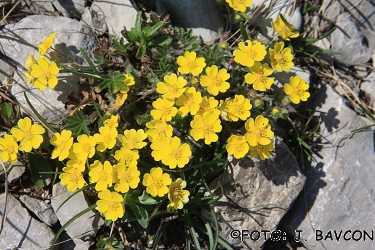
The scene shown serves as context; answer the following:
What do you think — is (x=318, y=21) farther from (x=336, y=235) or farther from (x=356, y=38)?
(x=336, y=235)

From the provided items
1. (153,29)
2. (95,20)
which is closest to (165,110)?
(153,29)

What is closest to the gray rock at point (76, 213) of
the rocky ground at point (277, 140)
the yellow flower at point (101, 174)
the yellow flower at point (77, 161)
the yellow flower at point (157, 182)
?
the rocky ground at point (277, 140)

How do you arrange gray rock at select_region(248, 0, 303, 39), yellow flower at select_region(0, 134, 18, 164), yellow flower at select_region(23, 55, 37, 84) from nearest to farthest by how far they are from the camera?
yellow flower at select_region(0, 134, 18, 164) → yellow flower at select_region(23, 55, 37, 84) → gray rock at select_region(248, 0, 303, 39)

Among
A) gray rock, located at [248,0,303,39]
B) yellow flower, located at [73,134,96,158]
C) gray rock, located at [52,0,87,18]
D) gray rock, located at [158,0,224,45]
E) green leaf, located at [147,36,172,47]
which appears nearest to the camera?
yellow flower, located at [73,134,96,158]

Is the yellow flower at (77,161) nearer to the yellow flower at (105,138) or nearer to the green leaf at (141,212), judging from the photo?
the yellow flower at (105,138)

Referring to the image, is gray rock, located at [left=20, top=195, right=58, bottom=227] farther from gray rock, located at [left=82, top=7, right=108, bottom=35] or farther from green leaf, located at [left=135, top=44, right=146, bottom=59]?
gray rock, located at [left=82, top=7, right=108, bottom=35]

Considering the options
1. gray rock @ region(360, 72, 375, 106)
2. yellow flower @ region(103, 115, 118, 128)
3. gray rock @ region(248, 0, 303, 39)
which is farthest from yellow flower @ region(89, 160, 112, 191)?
gray rock @ region(360, 72, 375, 106)

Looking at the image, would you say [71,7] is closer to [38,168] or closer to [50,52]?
[50,52]
